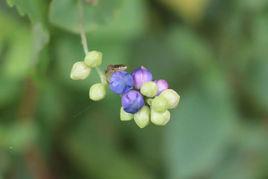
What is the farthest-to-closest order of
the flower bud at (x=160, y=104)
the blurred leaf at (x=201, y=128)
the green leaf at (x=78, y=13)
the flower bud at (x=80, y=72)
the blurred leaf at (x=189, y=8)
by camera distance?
1. the blurred leaf at (x=189, y=8)
2. the blurred leaf at (x=201, y=128)
3. the green leaf at (x=78, y=13)
4. the flower bud at (x=80, y=72)
5. the flower bud at (x=160, y=104)

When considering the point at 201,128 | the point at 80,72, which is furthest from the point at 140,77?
the point at 201,128

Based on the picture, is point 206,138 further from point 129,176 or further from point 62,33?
point 62,33

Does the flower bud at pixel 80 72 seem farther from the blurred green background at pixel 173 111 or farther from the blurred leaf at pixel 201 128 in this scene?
the blurred leaf at pixel 201 128

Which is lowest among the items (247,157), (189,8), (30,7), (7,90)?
(247,157)

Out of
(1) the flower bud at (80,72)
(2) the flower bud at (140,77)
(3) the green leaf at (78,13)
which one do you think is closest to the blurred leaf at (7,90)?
(3) the green leaf at (78,13)

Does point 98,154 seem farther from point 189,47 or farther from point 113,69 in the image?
point 113,69

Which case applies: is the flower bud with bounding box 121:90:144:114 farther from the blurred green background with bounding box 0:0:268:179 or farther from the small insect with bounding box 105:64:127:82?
the blurred green background with bounding box 0:0:268:179

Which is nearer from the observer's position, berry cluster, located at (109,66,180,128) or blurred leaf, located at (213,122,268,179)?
berry cluster, located at (109,66,180,128)

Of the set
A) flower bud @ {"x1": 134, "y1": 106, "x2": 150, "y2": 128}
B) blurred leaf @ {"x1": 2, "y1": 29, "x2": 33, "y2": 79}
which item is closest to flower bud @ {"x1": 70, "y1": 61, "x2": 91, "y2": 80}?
flower bud @ {"x1": 134, "y1": 106, "x2": 150, "y2": 128}
